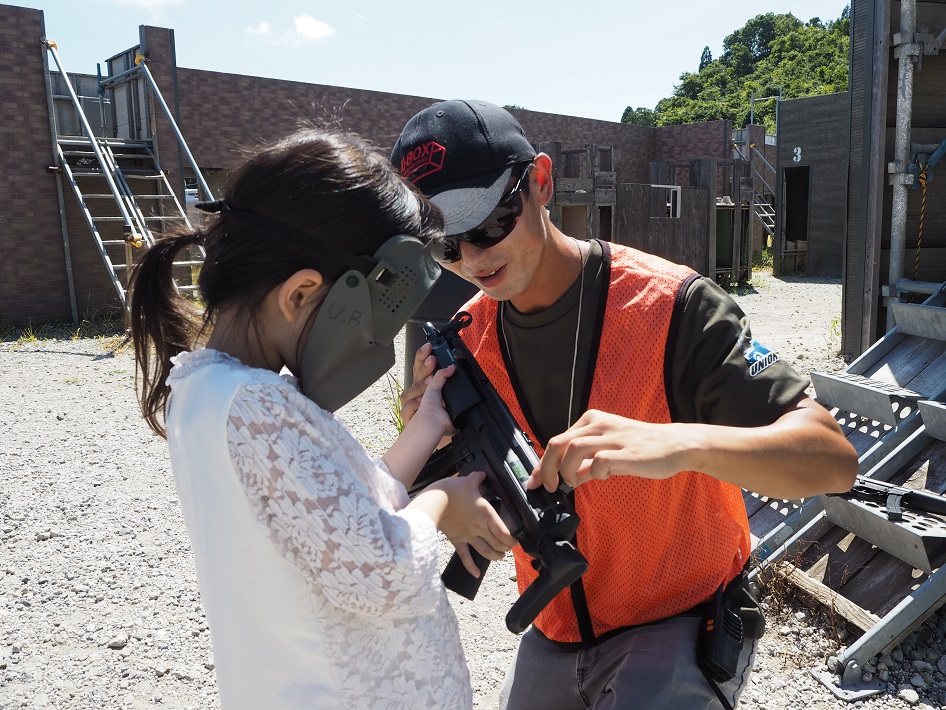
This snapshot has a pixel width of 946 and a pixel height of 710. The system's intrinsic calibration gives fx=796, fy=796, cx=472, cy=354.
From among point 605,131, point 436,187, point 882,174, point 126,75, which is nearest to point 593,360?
point 436,187

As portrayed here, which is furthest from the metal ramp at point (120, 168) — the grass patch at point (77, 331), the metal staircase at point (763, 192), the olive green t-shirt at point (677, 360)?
the metal staircase at point (763, 192)

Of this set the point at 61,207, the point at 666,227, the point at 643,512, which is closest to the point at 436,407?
the point at 643,512

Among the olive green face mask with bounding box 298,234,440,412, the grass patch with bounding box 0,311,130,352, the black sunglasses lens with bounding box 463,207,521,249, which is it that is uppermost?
the black sunglasses lens with bounding box 463,207,521,249

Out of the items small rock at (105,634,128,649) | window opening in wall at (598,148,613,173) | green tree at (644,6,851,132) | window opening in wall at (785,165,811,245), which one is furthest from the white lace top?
green tree at (644,6,851,132)

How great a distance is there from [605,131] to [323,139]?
21383 mm

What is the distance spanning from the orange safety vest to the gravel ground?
5.24ft

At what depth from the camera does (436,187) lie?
6.46 ft

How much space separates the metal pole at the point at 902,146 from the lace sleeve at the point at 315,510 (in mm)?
5526

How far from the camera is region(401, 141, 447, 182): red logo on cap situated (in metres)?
1.96

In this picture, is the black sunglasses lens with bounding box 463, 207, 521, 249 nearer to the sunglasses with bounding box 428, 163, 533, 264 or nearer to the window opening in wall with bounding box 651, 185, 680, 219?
the sunglasses with bounding box 428, 163, 533, 264

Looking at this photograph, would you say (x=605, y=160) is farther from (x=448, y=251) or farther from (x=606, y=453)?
(x=606, y=453)

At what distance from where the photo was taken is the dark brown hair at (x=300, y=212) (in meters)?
1.35

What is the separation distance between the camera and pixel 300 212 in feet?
4.42

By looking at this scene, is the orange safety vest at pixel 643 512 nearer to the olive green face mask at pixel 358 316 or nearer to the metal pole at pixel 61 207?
the olive green face mask at pixel 358 316
